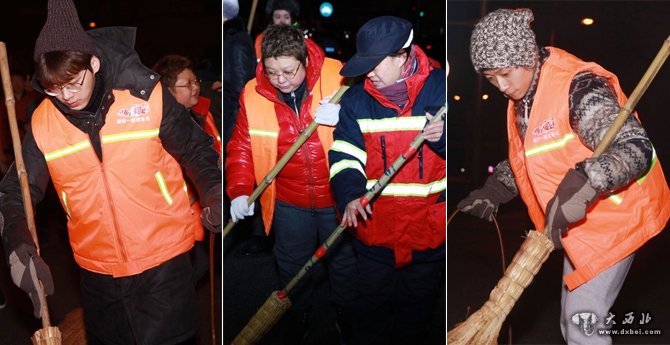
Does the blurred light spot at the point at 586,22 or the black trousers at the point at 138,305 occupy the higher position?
the blurred light spot at the point at 586,22

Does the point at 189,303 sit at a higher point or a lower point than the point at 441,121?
lower

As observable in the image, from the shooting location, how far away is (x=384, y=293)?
226 cm

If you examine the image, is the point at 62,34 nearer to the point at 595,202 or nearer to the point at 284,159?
the point at 284,159

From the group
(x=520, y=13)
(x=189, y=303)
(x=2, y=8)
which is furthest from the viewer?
(x=2, y=8)

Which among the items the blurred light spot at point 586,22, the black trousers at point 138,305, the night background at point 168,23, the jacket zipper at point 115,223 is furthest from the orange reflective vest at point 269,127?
the blurred light spot at point 586,22

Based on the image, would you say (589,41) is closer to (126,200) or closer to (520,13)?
(520,13)

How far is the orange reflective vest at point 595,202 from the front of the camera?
1886 mm

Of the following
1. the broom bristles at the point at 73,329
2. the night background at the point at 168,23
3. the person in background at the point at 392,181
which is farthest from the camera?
the broom bristles at the point at 73,329

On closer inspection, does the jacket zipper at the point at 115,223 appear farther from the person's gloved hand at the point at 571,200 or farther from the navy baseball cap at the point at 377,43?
the person's gloved hand at the point at 571,200

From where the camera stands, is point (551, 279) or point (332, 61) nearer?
point (332, 61)

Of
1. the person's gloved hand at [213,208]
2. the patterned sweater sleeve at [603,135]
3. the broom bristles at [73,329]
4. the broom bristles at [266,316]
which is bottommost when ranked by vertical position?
the broom bristles at [73,329]

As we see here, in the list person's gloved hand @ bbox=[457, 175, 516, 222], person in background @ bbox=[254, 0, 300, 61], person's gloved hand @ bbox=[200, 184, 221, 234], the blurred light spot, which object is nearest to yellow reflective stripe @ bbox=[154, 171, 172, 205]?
person's gloved hand @ bbox=[200, 184, 221, 234]

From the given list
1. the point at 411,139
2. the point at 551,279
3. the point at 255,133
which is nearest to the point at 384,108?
the point at 411,139

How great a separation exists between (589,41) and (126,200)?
1.80m
